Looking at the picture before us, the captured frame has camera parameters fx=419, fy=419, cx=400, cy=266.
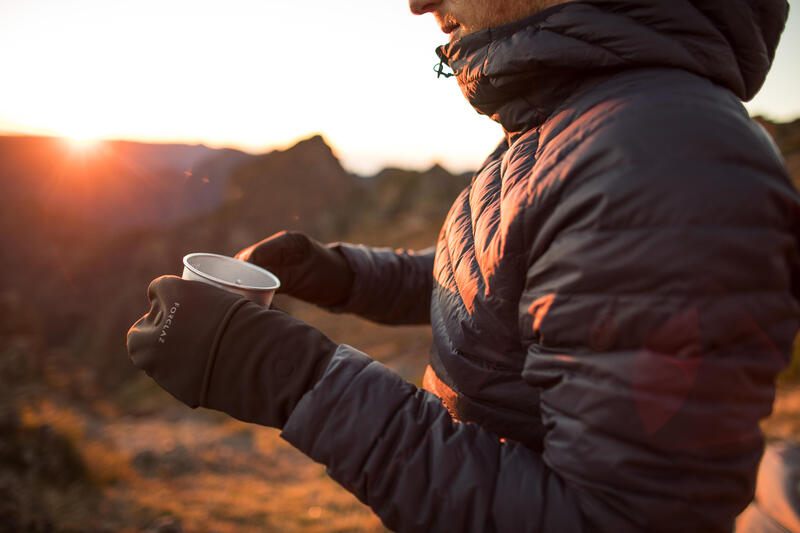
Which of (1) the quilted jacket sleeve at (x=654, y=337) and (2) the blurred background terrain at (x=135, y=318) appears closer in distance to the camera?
(1) the quilted jacket sleeve at (x=654, y=337)

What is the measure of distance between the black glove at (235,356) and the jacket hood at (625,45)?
785 millimetres

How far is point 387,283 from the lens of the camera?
1946 mm

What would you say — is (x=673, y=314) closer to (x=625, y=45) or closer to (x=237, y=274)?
(x=625, y=45)

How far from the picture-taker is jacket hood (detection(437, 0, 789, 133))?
85 centimetres

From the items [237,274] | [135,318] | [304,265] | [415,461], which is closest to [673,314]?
[415,461]

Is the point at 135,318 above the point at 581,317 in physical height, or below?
below

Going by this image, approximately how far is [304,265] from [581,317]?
1.25m

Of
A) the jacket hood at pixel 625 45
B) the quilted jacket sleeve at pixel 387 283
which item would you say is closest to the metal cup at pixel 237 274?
the quilted jacket sleeve at pixel 387 283

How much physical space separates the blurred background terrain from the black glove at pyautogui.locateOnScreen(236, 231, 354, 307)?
5.63ft

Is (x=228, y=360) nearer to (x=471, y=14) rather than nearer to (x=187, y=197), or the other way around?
(x=471, y=14)

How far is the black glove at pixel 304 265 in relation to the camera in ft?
5.43

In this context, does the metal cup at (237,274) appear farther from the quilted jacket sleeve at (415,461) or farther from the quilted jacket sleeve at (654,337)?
the quilted jacket sleeve at (654,337)

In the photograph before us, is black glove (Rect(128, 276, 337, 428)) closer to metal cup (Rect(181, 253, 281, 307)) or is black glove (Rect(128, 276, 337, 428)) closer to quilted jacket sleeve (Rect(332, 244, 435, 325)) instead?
metal cup (Rect(181, 253, 281, 307))

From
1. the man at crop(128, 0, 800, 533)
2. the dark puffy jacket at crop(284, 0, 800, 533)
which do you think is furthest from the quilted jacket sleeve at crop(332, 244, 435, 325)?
the dark puffy jacket at crop(284, 0, 800, 533)
